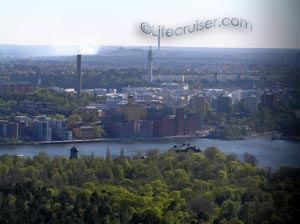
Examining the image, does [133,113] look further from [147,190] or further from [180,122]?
[147,190]

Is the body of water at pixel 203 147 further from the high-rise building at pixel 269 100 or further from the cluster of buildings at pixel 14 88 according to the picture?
the cluster of buildings at pixel 14 88

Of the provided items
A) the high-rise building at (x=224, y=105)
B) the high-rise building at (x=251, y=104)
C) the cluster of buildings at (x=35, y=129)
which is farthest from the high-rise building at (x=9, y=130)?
the high-rise building at (x=251, y=104)

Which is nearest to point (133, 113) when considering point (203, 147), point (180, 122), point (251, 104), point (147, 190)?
point (180, 122)

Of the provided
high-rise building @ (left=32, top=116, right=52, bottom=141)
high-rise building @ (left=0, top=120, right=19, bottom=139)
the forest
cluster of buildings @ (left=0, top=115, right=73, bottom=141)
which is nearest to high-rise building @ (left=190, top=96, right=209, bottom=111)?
cluster of buildings @ (left=0, top=115, right=73, bottom=141)

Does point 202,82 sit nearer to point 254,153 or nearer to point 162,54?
point 162,54

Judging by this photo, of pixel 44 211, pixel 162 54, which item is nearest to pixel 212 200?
pixel 44 211

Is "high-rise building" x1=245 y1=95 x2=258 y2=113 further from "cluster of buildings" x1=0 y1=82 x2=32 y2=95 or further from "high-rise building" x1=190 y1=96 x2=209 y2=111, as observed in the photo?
"cluster of buildings" x1=0 y1=82 x2=32 y2=95
